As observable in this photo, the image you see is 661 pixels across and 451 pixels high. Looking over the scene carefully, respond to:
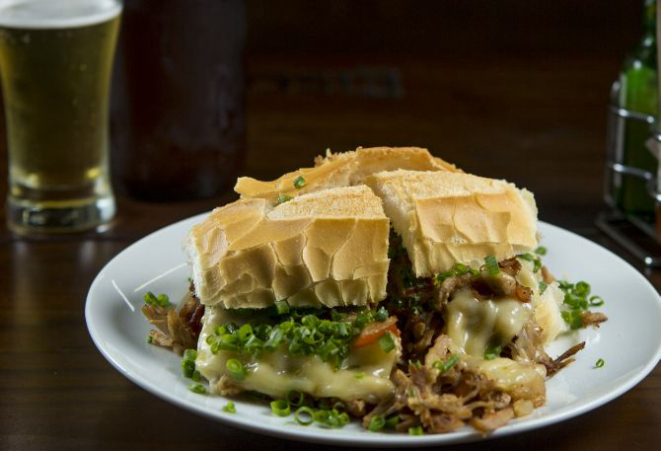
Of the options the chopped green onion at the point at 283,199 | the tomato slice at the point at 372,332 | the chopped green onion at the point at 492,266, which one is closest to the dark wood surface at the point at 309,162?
the tomato slice at the point at 372,332

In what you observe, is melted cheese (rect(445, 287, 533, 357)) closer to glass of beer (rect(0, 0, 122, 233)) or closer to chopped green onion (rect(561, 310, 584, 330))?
chopped green onion (rect(561, 310, 584, 330))

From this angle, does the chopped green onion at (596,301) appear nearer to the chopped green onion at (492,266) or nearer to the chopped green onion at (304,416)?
the chopped green onion at (492,266)

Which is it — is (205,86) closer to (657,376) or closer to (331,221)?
(331,221)

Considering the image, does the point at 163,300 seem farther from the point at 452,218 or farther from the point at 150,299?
the point at 452,218

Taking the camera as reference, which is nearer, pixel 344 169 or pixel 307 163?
pixel 344 169

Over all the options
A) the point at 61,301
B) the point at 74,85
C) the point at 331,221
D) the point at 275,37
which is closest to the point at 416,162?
the point at 331,221

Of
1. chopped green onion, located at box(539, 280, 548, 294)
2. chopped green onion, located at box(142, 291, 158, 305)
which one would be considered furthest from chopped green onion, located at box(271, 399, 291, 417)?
chopped green onion, located at box(539, 280, 548, 294)

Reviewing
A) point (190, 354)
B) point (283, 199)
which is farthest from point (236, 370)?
point (283, 199)
